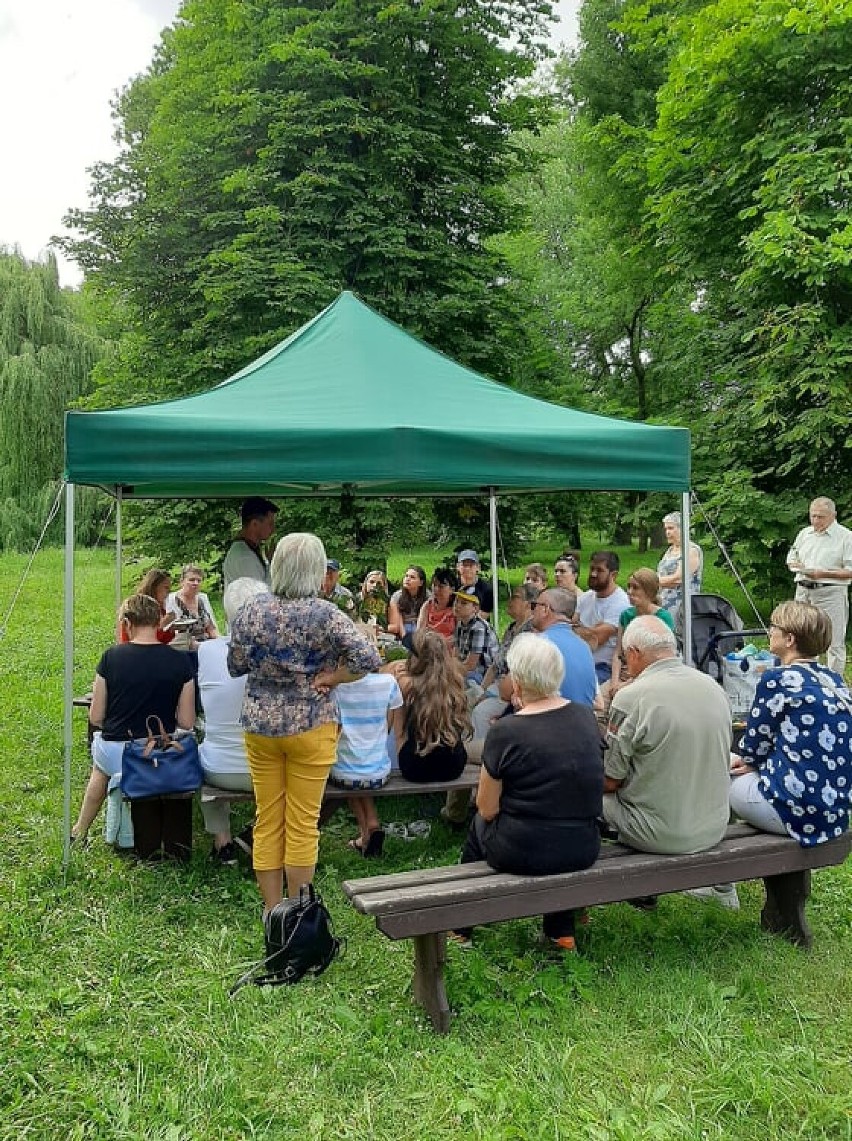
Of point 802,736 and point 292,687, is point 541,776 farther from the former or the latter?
point 802,736

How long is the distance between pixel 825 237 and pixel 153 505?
29.3ft

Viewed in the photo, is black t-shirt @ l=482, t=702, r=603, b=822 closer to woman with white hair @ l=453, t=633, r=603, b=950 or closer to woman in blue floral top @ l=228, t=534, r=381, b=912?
woman with white hair @ l=453, t=633, r=603, b=950

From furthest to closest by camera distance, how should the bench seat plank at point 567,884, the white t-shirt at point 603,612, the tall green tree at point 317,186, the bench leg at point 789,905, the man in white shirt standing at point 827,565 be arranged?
the tall green tree at point 317,186 < the man in white shirt standing at point 827,565 < the white t-shirt at point 603,612 < the bench leg at point 789,905 < the bench seat plank at point 567,884

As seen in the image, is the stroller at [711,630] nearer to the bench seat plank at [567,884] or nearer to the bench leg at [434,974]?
the bench seat plank at [567,884]

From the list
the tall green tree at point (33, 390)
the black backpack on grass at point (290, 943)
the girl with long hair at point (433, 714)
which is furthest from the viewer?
the tall green tree at point (33, 390)

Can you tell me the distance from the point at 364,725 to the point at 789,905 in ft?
6.55

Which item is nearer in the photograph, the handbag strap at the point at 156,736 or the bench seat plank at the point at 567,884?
the bench seat plank at the point at 567,884

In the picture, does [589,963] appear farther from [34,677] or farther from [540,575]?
[34,677]

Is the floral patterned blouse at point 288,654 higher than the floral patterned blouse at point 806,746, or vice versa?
the floral patterned blouse at point 288,654

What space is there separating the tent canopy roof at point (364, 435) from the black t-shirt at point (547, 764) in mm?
1588

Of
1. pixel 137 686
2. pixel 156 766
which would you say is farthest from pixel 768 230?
pixel 156 766

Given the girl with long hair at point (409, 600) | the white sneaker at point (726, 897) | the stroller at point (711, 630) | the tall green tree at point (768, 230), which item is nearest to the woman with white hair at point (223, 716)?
the white sneaker at point (726, 897)

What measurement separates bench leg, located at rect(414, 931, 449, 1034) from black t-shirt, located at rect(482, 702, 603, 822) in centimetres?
51

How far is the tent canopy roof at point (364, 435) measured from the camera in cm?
425
